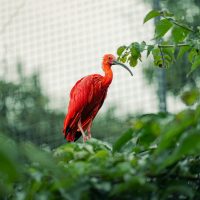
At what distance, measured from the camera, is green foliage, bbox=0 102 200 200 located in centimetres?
64

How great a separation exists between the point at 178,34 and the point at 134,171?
462 mm

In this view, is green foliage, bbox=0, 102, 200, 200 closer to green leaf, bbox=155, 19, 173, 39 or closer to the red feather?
green leaf, bbox=155, 19, 173, 39

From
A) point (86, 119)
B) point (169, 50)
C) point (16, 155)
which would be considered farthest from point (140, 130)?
point (86, 119)

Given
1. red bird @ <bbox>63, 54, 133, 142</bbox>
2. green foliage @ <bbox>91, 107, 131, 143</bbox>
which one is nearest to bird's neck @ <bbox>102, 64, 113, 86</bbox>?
red bird @ <bbox>63, 54, 133, 142</bbox>

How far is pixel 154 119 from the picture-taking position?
0.70 meters

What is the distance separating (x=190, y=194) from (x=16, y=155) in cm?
20

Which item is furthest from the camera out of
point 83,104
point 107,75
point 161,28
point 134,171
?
point 107,75

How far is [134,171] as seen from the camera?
0.68 m

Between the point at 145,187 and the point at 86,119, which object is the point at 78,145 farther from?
the point at 86,119

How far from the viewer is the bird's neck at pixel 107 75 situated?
2311 millimetres

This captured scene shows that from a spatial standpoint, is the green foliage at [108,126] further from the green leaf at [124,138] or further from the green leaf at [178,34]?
the green leaf at [124,138]

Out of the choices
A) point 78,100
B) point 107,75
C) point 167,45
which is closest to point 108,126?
point 107,75

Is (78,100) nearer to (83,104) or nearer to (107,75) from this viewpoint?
(83,104)

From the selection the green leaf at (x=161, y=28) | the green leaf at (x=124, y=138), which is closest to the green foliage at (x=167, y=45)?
the green leaf at (x=161, y=28)
